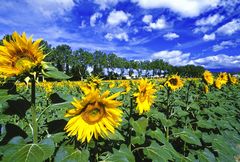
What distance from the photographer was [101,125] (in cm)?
224

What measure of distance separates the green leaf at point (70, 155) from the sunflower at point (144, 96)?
1320 millimetres

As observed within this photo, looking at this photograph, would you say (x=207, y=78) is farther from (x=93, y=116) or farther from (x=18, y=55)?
(x=18, y=55)

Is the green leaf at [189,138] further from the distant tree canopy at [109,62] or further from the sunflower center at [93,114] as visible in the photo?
the distant tree canopy at [109,62]

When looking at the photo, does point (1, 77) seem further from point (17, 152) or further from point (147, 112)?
point (147, 112)

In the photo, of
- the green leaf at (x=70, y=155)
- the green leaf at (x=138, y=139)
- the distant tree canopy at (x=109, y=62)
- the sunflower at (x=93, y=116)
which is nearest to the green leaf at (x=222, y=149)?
the green leaf at (x=138, y=139)

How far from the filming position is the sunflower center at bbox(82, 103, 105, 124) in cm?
219

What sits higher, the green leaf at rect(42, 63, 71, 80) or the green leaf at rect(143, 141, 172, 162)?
the green leaf at rect(42, 63, 71, 80)

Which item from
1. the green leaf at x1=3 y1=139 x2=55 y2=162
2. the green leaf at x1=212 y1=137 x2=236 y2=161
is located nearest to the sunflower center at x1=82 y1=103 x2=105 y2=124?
the green leaf at x1=3 y1=139 x2=55 y2=162

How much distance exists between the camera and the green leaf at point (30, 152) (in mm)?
1847

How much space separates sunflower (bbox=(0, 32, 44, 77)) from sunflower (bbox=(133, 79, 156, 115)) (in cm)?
159

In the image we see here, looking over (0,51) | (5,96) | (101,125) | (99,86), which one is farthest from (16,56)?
(99,86)

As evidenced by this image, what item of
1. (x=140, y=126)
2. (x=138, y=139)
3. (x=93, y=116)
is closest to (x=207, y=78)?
(x=138, y=139)

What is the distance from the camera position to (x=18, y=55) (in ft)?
6.70

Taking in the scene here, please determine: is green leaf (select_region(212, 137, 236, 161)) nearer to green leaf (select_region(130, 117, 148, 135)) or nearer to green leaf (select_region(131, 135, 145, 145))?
green leaf (select_region(131, 135, 145, 145))
